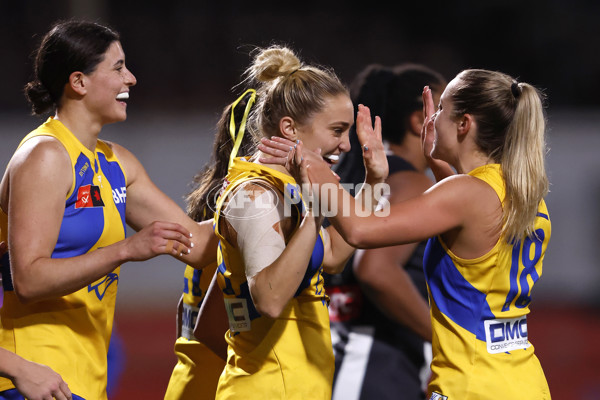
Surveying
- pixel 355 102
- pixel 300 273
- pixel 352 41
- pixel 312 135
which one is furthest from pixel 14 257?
pixel 352 41

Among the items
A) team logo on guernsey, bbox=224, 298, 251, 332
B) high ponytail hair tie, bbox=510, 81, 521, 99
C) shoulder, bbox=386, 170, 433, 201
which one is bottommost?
team logo on guernsey, bbox=224, 298, 251, 332

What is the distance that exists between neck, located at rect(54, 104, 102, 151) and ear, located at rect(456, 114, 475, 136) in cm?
108

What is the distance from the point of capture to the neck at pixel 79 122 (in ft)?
7.45

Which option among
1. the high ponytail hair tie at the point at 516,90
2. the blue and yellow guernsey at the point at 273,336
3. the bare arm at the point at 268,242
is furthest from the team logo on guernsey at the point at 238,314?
the high ponytail hair tie at the point at 516,90

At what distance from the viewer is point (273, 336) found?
7.09 ft

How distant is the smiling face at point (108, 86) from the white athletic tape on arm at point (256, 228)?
49cm

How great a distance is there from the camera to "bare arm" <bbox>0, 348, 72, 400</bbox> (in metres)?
1.96

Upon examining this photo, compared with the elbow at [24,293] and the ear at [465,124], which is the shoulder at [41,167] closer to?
the elbow at [24,293]

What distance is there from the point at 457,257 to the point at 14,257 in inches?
46.8

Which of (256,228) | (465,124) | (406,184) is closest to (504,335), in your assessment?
(465,124)

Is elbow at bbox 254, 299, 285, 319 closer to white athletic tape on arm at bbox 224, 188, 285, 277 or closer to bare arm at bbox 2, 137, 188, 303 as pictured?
white athletic tape on arm at bbox 224, 188, 285, 277

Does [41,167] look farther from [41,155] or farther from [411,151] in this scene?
[411,151]

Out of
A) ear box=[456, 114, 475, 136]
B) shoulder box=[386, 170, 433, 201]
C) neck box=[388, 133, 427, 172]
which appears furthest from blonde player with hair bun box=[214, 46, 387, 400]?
neck box=[388, 133, 427, 172]

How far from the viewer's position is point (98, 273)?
2.03m
